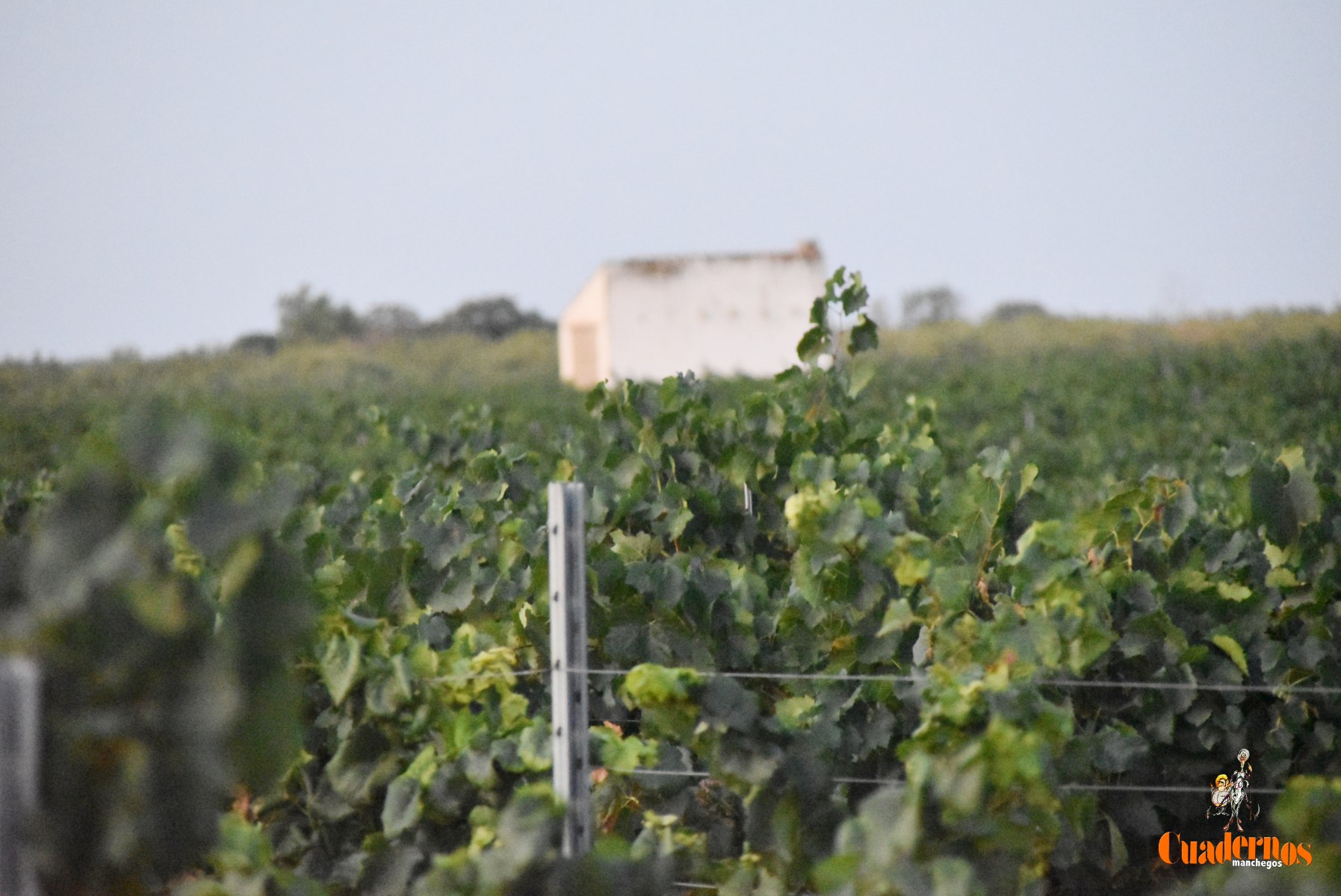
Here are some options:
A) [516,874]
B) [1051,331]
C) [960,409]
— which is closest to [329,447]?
[960,409]

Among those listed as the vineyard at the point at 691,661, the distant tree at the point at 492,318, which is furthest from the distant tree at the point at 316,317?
the vineyard at the point at 691,661

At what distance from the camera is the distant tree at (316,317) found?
1962 inches

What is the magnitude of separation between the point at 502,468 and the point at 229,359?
3182cm

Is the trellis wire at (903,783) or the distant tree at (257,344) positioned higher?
the distant tree at (257,344)

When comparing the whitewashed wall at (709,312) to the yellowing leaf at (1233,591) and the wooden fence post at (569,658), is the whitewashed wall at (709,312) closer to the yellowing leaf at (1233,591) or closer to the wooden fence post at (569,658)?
the yellowing leaf at (1233,591)

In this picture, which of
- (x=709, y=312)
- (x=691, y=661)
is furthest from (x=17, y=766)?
(x=709, y=312)

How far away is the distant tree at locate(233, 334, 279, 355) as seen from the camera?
1490 inches

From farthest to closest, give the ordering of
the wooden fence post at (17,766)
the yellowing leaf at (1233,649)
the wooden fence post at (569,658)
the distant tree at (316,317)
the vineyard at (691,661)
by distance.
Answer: the distant tree at (316,317) → the yellowing leaf at (1233,649) → the wooden fence post at (569,658) → the vineyard at (691,661) → the wooden fence post at (17,766)

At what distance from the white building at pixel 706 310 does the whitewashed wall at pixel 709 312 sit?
0.02 m

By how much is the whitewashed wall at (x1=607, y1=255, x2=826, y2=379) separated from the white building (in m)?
0.02

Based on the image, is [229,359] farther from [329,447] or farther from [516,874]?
[516,874]

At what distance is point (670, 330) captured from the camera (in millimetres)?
34812

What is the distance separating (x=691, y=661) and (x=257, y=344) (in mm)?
39067

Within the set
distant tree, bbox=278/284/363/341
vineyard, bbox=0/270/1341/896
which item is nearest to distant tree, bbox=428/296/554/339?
distant tree, bbox=278/284/363/341
